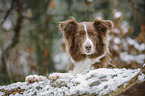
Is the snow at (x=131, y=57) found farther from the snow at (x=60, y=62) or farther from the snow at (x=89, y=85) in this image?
the snow at (x=89, y=85)

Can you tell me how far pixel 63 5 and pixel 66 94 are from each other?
7487 millimetres

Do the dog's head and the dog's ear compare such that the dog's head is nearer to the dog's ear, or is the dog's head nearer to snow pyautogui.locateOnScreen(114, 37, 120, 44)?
the dog's ear

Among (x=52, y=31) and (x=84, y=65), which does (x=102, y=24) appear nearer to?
(x=84, y=65)

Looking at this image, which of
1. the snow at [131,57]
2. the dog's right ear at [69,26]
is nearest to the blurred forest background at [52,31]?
the snow at [131,57]

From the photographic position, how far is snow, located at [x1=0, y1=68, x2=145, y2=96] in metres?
1.87

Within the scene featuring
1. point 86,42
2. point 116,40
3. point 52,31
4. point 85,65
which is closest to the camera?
point 86,42

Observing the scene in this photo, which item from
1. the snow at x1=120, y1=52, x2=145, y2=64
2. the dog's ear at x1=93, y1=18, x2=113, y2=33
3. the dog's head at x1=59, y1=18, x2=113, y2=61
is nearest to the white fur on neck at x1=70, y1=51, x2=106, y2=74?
the dog's head at x1=59, y1=18, x2=113, y2=61

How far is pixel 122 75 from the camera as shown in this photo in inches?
78.7

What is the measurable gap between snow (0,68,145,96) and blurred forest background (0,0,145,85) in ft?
12.8

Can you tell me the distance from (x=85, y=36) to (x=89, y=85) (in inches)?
47.4

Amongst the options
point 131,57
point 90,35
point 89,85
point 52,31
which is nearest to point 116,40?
point 131,57

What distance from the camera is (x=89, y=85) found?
6.66ft

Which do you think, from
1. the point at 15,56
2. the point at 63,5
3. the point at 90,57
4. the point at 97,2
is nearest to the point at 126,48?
the point at 97,2

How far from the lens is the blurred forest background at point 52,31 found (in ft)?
22.4
